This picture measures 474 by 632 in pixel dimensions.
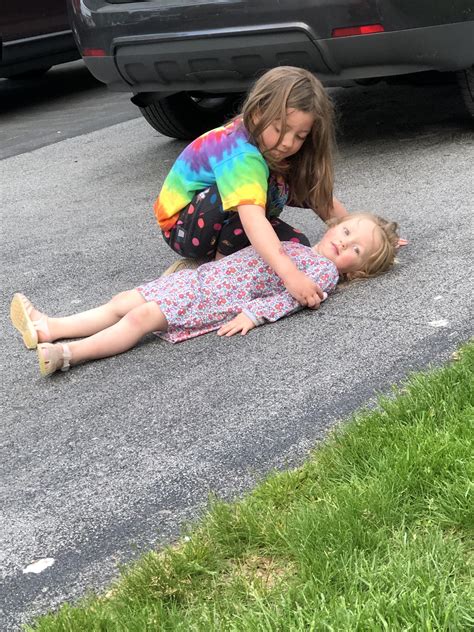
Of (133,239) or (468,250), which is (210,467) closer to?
(468,250)

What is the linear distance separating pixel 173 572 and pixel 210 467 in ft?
1.64

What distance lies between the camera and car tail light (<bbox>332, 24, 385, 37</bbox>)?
471cm

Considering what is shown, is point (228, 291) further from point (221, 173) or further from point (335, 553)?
point (335, 553)

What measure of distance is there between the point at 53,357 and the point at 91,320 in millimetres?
313

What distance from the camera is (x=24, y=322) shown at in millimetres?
3453

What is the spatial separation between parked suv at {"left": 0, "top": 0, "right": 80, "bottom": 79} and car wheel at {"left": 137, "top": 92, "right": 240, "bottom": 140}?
227 cm

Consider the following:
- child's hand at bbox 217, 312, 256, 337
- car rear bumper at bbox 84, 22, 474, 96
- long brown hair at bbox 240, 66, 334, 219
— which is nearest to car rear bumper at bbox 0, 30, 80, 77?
car rear bumper at bbox 84, 22, 474, 96

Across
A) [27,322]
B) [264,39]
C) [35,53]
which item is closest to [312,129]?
[27,322]

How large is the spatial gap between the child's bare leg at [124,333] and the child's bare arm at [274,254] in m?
0.40

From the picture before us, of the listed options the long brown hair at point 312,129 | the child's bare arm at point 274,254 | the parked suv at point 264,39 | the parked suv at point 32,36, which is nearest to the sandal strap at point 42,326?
the child's bare arm at point 274,254

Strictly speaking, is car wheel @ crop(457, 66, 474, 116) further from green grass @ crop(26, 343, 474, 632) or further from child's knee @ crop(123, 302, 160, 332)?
green grass @ crop(26, 343, 474, 632)

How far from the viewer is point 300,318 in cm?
348

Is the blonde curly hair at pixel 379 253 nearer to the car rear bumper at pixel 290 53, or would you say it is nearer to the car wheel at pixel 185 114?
the car rear bumper at pixel 290 53

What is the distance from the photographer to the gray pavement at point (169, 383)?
2365 millimetres
